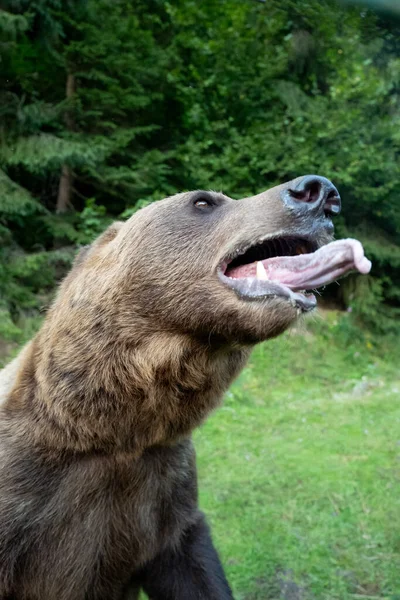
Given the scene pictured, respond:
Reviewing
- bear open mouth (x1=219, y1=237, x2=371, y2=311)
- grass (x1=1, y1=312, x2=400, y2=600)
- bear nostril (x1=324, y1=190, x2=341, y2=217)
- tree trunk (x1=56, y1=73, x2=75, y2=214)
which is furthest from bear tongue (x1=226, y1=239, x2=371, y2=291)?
tree trunk (x1=56, y1=73, x2=75, y2=214)

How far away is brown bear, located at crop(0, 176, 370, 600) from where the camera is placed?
241 cm

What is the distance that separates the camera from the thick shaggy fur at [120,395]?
2518mm

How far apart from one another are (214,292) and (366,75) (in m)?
9.53

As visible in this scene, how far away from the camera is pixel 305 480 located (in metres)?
5.64

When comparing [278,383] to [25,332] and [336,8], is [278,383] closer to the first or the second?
[25,332]

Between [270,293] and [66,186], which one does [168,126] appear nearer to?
[66,186]

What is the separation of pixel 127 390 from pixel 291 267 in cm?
82

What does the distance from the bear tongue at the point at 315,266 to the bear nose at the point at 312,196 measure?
0.18m

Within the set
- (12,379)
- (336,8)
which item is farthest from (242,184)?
(336,8)

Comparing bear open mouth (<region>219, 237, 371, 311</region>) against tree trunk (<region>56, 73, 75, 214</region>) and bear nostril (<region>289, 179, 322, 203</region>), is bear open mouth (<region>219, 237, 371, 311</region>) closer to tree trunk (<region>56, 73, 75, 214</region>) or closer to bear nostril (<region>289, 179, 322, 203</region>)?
bear nostril (<region>289, 179, 322, 203</region>)

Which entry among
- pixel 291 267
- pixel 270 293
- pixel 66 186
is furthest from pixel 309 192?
pixel 66 186

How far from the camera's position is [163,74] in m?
11.7

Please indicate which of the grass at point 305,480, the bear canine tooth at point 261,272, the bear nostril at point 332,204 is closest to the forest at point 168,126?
the grass at point 305,480

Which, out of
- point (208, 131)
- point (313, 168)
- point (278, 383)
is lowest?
point (278, 383)
